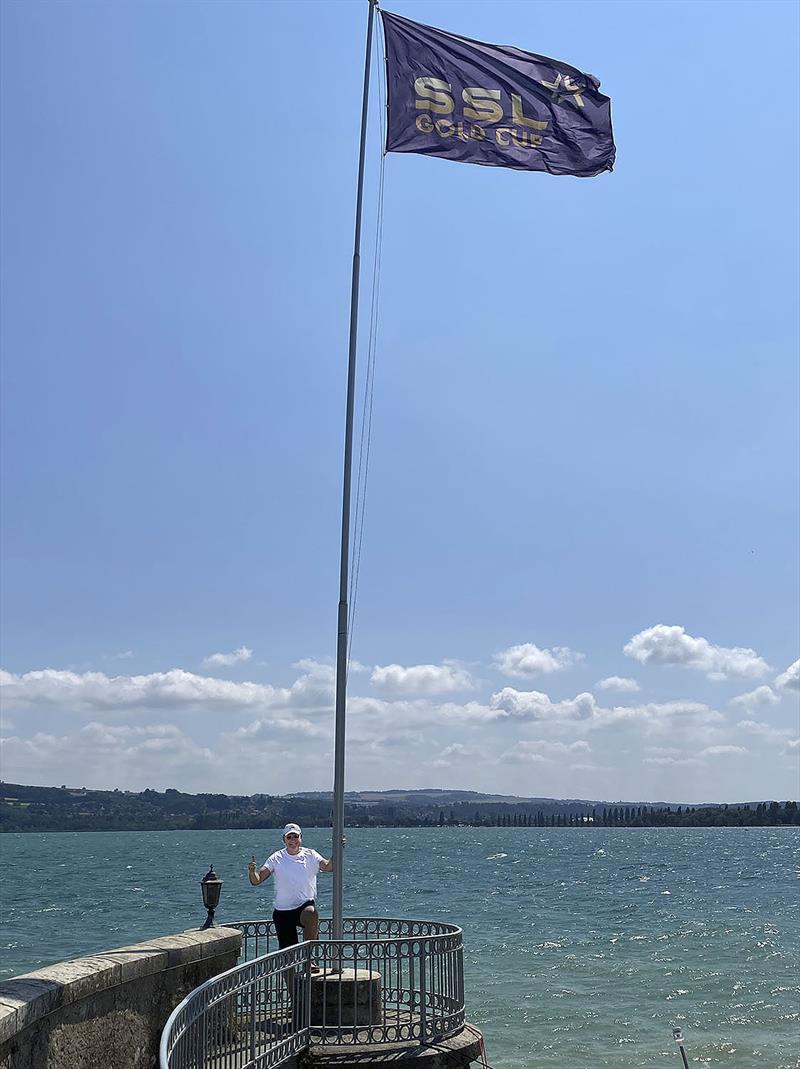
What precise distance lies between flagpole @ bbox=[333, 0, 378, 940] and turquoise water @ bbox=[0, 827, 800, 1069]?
9.85m

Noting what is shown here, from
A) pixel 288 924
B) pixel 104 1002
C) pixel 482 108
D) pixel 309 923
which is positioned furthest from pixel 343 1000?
pixel 482 108

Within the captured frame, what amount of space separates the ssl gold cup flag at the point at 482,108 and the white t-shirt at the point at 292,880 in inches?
201

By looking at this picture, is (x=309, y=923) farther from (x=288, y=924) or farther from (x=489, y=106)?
(x=489, y=106)

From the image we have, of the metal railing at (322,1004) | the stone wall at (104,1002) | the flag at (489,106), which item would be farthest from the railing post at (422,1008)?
the flag at (489,106)

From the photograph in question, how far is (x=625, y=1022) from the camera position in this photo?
24.6 meters

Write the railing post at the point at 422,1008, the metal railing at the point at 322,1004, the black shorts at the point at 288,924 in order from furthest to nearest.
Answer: the black shorts at the point at 288,924 < the railing post at the point at 422,1008 < the metal railing at the point at 322,1004

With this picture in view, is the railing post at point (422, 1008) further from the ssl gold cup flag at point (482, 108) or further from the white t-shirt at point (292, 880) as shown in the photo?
the ssl gold cup flag at point (482, 108)

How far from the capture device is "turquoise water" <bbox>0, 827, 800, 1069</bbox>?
22.6 m

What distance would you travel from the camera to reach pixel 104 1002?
350 inches

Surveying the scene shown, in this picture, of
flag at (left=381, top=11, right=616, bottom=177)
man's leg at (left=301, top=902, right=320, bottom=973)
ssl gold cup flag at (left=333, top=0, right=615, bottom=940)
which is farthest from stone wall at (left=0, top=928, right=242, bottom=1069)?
flag at (left=381, top=11, right=616, bottom=177)

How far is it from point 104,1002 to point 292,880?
3.63m

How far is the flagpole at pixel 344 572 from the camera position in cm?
1225

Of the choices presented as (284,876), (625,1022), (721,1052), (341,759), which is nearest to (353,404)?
(341,759)

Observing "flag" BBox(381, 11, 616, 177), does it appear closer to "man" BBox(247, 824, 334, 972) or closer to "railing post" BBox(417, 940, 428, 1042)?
"man" BBox(247, 824, 334, 972)
